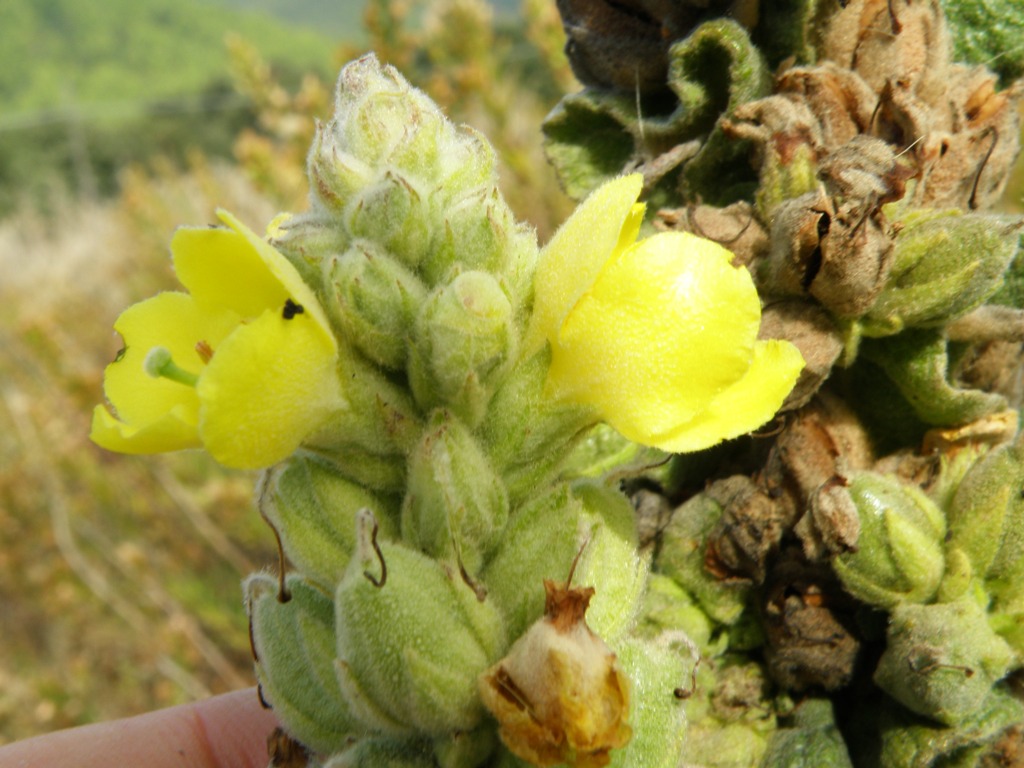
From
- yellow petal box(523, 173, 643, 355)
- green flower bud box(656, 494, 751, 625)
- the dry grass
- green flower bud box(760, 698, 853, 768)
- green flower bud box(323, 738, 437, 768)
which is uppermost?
yellow petal box(523, 173, 643, 355)

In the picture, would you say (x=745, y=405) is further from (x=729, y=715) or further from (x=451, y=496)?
(x=729, y=715)

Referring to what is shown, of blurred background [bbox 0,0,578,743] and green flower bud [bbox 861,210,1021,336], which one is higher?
green flower bud [bbox 861,210,1021,336]

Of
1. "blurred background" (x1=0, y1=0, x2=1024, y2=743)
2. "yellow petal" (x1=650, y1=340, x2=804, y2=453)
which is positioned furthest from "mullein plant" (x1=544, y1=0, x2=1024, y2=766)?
"blurred background" (x1=0, y1=0, x2=1024, y2=743)

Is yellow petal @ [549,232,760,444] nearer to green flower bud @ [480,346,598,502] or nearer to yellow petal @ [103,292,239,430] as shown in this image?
green flower bud @ [480,346,598,502]

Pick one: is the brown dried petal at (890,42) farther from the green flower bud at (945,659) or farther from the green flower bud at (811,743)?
the green flower bud at (811,743)

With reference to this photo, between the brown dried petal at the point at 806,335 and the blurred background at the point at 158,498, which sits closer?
the brown dried petal at the point at 806,335

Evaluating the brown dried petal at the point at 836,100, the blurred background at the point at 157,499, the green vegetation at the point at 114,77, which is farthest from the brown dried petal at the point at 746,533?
the green vegetation at the point at 114,77

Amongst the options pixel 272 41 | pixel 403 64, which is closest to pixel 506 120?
pixel 403 64
